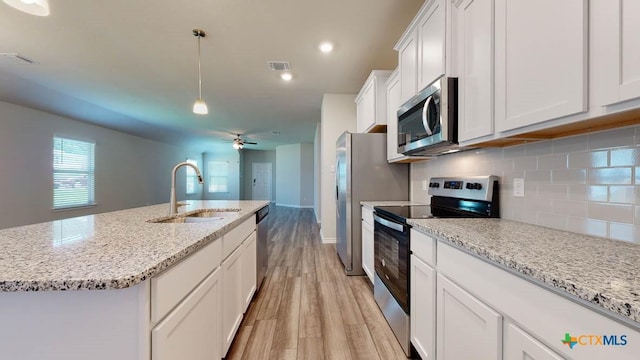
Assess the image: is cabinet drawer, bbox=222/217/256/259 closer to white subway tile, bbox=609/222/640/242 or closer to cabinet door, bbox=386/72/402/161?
cabinet door, bbox=386/72/402/161

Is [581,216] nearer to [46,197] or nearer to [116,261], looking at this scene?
[116,261]

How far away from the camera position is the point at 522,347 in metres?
0.77

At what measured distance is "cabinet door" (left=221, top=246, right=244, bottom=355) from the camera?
4.75 feet

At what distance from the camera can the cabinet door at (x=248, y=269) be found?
6.18 feet

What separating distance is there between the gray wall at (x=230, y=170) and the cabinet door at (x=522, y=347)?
A: 11.0 m

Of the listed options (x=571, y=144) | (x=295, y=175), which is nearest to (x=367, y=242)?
(x=571, y=144)

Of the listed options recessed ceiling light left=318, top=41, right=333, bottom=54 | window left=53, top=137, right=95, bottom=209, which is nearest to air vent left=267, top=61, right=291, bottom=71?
recessed ceiling light left=318, top=41, right=333, bottom=54

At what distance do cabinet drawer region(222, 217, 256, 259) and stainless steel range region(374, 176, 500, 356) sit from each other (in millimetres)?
1092

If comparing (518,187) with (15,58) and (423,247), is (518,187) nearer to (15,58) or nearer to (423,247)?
(423,247)

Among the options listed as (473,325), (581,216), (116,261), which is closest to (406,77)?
(581,216)

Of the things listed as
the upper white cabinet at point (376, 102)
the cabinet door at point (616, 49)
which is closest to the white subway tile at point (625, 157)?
the cabinet door at point (616, 49)

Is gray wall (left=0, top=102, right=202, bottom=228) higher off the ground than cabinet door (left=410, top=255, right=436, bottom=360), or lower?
higher

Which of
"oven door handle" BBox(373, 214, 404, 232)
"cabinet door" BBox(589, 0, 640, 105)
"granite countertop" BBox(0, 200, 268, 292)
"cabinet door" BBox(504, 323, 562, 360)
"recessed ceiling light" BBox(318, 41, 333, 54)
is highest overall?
"recessed ceiling light" BBox(318, 41, 333, 54)

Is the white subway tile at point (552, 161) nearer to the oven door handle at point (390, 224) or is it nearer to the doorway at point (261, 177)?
the oven door handle at point (390, 224)
